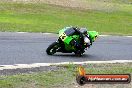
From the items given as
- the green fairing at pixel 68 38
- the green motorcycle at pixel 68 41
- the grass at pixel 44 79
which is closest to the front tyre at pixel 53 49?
the green motorcycle at pixel 68 41

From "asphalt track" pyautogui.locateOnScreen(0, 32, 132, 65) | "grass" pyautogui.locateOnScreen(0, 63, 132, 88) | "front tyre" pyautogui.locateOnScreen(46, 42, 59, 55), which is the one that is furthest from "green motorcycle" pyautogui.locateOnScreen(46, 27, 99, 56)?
"grass" pyautogui.locateOnScreen(0, 63, 132, 88)

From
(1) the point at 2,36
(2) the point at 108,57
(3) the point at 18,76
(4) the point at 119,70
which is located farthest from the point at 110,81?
(1) the point at 2,36

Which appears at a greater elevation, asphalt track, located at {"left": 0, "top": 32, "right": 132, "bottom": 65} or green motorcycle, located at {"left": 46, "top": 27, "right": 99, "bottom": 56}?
green motorcycle, located at {"left": 46, "top": 27, "right": 99, "bottom": 56}

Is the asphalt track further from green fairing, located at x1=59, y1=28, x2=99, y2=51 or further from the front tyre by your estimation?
green fairing, located at x1=59, y1=28, x2=99, y2=51

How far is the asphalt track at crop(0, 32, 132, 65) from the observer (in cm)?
1259

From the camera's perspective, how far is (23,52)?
542 inches

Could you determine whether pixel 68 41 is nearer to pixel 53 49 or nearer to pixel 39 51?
pixel 53 49

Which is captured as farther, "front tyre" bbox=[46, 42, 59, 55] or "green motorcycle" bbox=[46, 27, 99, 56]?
"front tyre" bbox=[46, 42, 59, 55]

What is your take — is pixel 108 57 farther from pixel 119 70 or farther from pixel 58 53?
pixel 119 70

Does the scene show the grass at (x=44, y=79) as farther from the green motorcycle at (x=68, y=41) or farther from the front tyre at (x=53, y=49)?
the front tyre at (x=53, y=49)

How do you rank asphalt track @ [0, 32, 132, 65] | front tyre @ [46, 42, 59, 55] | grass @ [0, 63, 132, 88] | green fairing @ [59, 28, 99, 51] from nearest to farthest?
grass @ [0, 63, 132, 88] < asphalt track @ [0, 32, 132, 65] < green fairing @ [59, 28, 99, 51] < front tyre @ [46, 42, 59, 55]

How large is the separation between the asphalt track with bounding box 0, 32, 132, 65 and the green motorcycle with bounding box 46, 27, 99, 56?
19 cm

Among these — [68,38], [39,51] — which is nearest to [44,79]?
[68,38]

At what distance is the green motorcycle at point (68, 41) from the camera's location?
13493 mm
